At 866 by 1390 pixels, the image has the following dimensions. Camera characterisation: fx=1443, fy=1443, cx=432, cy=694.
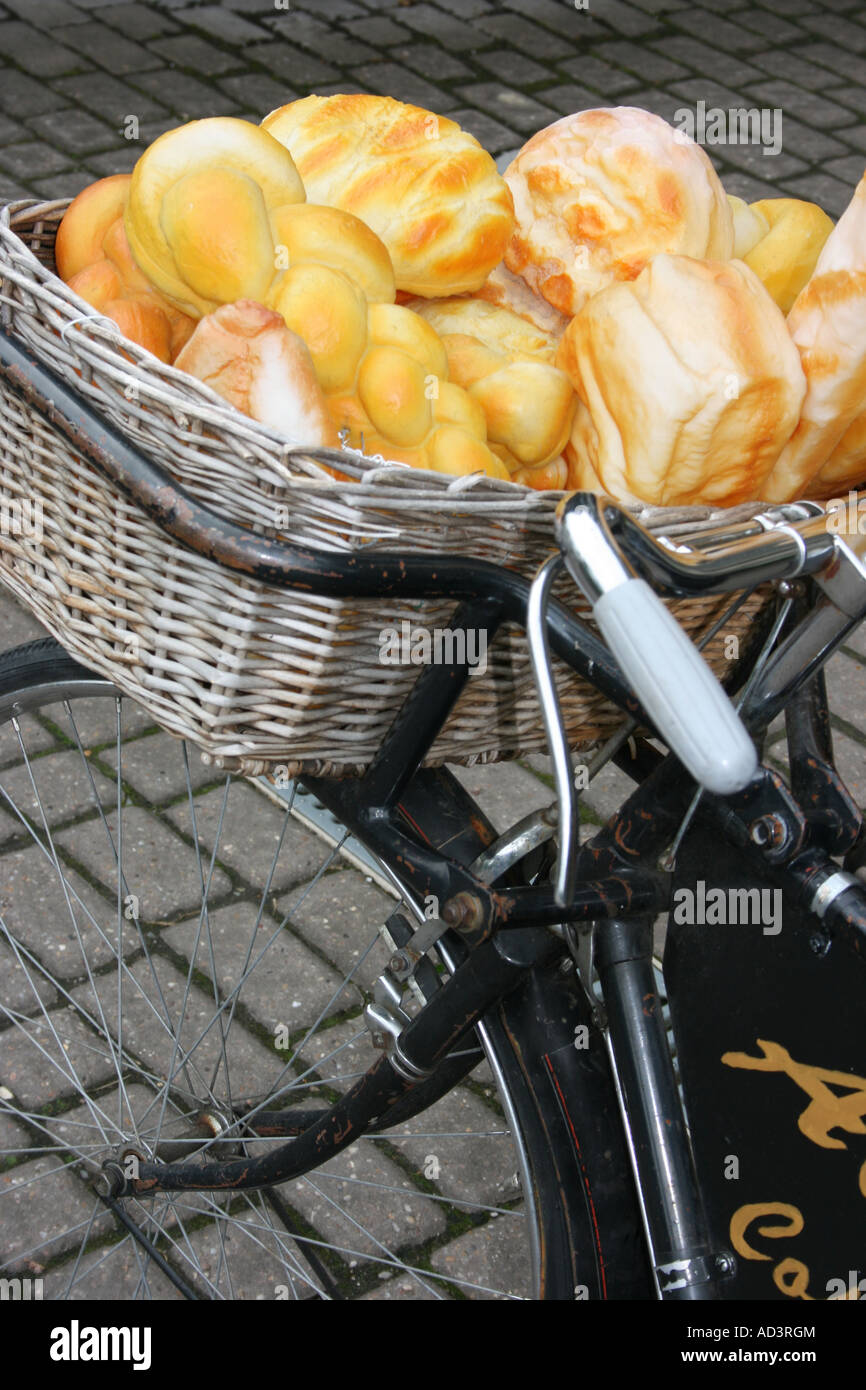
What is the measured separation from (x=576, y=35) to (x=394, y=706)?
5.39 meters

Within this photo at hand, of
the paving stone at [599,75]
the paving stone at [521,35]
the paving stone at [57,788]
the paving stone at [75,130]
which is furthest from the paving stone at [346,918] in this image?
the paving stone at [521,35]

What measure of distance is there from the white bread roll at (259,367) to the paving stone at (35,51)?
440cm

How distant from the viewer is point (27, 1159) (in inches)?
86.6

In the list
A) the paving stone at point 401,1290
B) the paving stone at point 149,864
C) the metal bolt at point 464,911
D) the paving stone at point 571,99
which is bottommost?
the paving stone at point 401,1290

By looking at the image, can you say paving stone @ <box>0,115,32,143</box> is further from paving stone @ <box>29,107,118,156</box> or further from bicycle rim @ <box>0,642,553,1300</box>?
bicycle rim @ <box>0,642,553,1300</box>

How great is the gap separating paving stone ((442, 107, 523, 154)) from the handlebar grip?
4.32m

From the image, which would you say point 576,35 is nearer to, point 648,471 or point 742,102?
point 742,102

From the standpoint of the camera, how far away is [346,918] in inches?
104

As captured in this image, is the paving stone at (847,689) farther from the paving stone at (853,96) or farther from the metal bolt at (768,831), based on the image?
the paving stone at (853,96)

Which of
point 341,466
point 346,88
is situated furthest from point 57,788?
point 346,88

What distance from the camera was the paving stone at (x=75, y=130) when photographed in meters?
4.64

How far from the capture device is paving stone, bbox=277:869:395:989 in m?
2.56

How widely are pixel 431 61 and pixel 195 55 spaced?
2.93ft
